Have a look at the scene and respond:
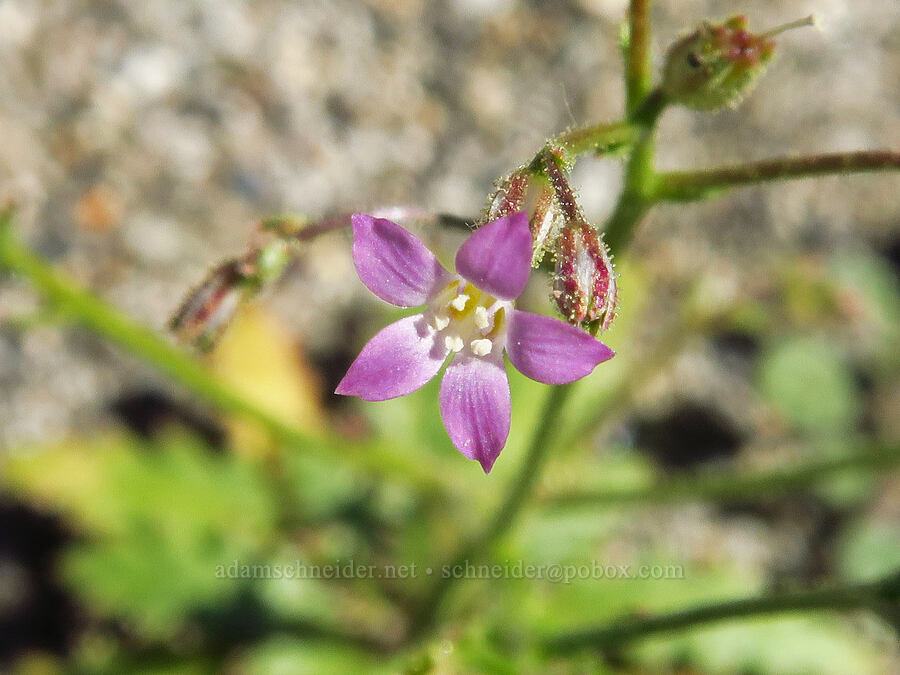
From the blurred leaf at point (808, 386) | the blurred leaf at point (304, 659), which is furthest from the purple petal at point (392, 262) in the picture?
the blurred leaf at point (808, 386)

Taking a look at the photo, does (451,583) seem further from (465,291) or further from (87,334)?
(87,334)

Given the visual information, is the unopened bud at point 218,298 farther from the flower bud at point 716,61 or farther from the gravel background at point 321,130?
the gravel background at point 321,130

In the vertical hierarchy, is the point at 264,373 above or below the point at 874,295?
below

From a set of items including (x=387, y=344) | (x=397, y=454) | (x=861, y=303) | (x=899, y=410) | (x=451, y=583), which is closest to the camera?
(x=387, y=344)

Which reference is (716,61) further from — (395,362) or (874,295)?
(874,295)

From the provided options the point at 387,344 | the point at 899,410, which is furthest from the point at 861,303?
the point at 387,344

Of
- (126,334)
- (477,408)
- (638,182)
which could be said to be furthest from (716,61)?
(126,334)
